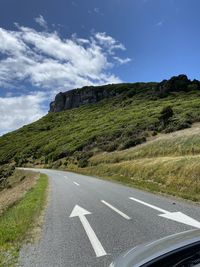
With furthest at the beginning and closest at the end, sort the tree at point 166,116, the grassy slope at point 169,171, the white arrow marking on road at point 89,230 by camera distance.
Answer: the tree at point 166,116
the grassy slope at point 169,171
the white arrow marking on road at point 89,230

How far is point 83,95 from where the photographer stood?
534ft

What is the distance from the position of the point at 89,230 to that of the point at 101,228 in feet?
1.13

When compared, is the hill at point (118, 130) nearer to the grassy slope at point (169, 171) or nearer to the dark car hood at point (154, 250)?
the grassy slope at point (169, 171)

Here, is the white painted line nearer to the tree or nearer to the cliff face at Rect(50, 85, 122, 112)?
the tree

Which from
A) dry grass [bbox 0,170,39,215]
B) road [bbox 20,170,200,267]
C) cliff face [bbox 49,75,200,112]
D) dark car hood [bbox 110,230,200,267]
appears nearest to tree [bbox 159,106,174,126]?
dry grass [bbox 0,170,39,215]

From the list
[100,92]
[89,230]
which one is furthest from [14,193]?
[100,92]

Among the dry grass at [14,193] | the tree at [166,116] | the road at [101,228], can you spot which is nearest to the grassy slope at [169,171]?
the road at [101,228]

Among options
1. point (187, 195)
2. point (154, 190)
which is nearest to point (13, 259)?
point (187, 195)

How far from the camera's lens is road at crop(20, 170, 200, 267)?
6402 mm

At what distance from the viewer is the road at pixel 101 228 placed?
640 cm

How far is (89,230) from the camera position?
8.55 meters

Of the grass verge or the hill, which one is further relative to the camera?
the hill

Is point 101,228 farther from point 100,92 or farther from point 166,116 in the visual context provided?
point 100,92

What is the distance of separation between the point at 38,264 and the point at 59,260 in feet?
1.33
